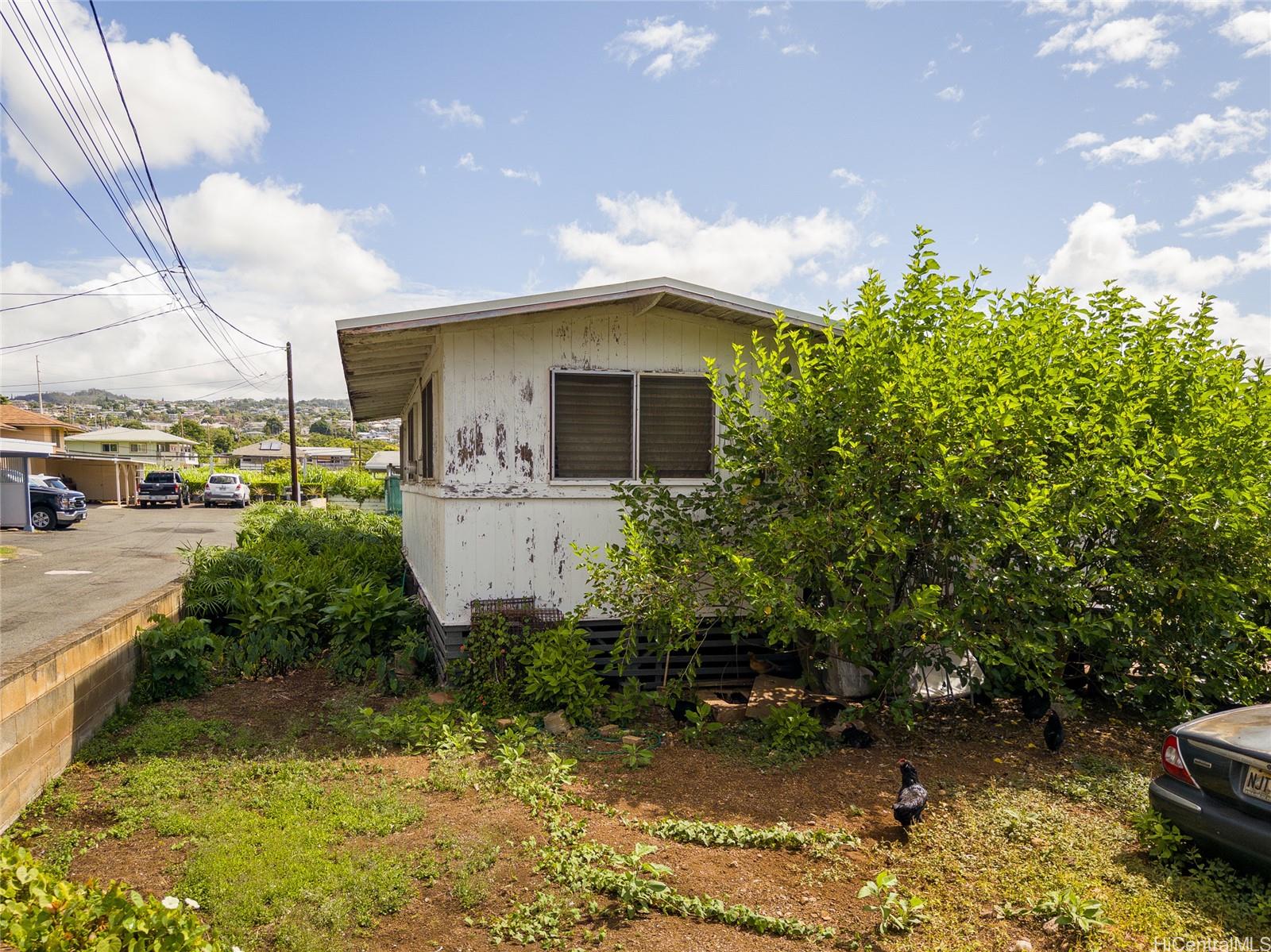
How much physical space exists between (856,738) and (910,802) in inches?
61.0

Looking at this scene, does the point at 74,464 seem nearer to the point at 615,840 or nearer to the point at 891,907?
the point at 615,840

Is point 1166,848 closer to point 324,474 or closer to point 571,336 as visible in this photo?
point 571,336

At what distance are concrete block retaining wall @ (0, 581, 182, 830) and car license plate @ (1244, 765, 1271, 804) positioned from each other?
6.68 meters

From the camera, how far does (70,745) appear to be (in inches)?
220

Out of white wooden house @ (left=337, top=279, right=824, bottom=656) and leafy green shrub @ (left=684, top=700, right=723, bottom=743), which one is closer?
leafy green shrub @ (left=684, top=700, right=723, bottom=743)

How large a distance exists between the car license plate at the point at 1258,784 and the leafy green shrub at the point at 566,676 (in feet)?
13.9

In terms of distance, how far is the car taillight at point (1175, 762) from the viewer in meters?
4.02

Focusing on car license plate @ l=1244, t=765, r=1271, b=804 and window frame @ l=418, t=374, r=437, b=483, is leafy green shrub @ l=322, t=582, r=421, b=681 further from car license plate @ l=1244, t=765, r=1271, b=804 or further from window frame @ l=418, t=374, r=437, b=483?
car license plate @ l=1244, t=765, r=1271, b=804

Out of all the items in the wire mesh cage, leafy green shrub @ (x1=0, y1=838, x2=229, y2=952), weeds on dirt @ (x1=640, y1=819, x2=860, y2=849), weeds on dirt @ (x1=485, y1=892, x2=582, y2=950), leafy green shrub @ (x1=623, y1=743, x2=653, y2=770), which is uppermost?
the wire mesh cage

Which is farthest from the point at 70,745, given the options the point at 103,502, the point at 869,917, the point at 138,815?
the point at 103,502

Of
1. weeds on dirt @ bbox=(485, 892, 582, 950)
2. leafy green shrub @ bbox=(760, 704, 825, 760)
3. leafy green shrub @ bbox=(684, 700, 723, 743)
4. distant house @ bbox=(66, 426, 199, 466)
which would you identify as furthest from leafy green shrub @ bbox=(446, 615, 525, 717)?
distant house @ bbox=(66, 426, 199, 466)

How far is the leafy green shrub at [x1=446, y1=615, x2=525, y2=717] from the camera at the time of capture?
6.62 meters

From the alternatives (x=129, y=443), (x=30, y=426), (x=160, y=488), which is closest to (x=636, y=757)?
(x=160, y=488)

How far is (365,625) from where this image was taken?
27.6 ft
